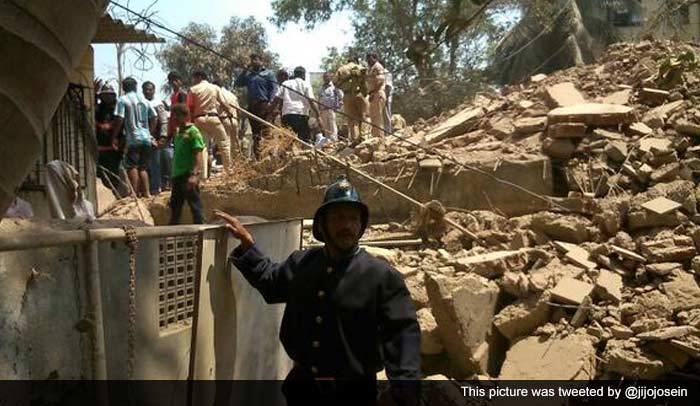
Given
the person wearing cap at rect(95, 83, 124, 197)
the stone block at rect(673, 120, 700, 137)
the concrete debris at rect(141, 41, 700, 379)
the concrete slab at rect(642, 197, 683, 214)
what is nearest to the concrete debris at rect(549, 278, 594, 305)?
the concrete debris at rect(141, 41, 700, 379)

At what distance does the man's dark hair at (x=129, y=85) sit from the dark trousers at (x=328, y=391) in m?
7.03

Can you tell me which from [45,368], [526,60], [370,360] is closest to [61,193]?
[370,360]

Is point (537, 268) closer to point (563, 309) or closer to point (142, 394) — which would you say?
point (563, 309)

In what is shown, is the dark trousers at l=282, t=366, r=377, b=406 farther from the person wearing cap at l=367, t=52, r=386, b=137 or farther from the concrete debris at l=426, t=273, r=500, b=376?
the person wearing cap at l=367, t=52, r=386, b=137

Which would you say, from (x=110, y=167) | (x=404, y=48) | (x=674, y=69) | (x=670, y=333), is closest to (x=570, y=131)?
(x=674, y=69)

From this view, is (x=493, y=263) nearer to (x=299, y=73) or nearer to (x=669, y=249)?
(x=669, y=249)

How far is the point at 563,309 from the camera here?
6.30 meters

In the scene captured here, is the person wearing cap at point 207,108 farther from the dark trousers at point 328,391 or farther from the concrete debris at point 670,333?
the dark trousers at point 328,391

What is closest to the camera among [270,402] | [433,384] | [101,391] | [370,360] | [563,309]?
[101,391]

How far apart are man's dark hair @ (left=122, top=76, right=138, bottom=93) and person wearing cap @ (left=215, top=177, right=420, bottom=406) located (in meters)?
6.88

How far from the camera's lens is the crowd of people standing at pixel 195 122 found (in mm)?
8211

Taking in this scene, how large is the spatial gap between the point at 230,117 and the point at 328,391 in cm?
781

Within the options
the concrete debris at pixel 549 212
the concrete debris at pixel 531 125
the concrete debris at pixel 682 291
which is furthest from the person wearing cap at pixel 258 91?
the concrete debris at pixel 682 291

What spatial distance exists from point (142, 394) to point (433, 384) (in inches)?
117
